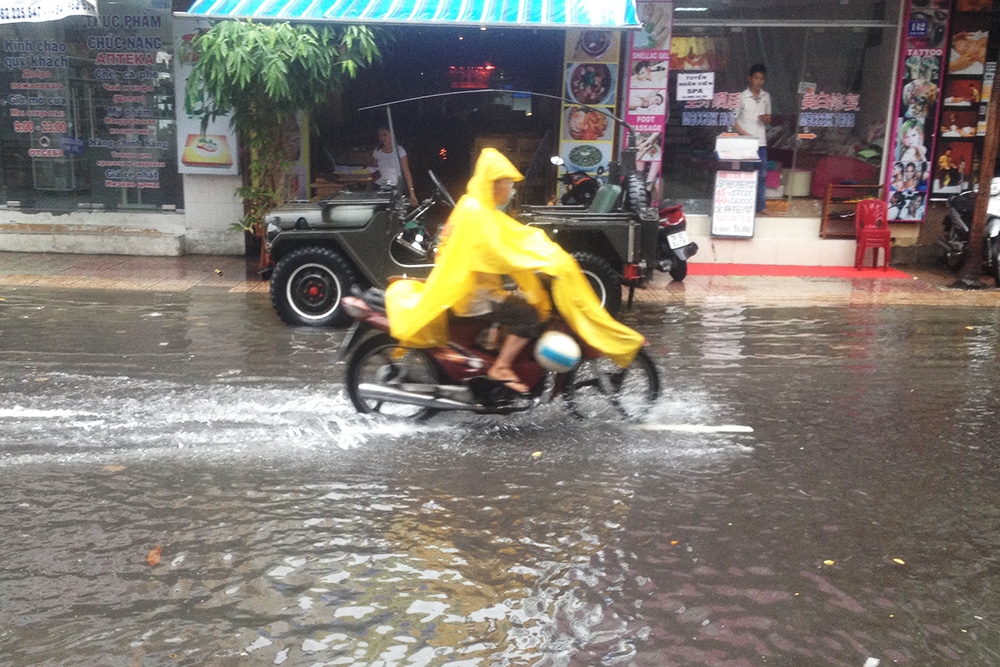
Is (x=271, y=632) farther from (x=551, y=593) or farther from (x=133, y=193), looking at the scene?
(x=133, y=193)

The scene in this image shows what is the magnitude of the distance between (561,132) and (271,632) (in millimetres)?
10301

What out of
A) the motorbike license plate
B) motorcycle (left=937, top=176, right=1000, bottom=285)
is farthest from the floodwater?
motorcycle (left=937, top=176, right=1000, bottom=285)

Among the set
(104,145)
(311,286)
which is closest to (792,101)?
(311,286)

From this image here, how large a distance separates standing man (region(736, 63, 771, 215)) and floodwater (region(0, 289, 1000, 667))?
5.68 m

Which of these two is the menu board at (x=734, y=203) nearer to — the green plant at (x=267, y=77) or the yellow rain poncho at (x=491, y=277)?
the green plant at (x=267, y=77)

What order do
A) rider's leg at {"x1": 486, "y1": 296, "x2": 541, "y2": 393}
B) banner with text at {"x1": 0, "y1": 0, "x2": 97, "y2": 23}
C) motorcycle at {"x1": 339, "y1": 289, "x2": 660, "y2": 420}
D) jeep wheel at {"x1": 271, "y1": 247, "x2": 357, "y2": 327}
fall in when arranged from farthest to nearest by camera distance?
banner with text at {"x1": 0, "y1": 0, "x2": 97, "y2": 23} → jeep wheel at {"x1": 271, "y1": 247, "x2": 357, "y2": 327} → motorcycle at {"x1": 339, "y1": 289, "x2": 660, "y2": 420} → rider's leg at {"x1": 486, "y1": 296, "x2": 541, "y2": 393}

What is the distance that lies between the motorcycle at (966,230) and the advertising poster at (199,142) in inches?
373

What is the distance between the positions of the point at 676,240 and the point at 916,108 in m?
4.44

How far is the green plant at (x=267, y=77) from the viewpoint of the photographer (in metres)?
10.7

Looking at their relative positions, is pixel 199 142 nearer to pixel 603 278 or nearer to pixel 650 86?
pixel 650 86

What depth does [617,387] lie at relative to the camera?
21.6 ft

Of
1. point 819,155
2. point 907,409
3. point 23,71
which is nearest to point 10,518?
point 907,409

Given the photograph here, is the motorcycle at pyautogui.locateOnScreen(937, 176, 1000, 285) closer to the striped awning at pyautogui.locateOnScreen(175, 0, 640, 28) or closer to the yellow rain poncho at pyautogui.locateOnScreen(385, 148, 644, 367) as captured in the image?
the striped awning at pyautogui.locateOnScreen(175, 0, 640, 28)

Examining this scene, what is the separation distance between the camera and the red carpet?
12.7 m
